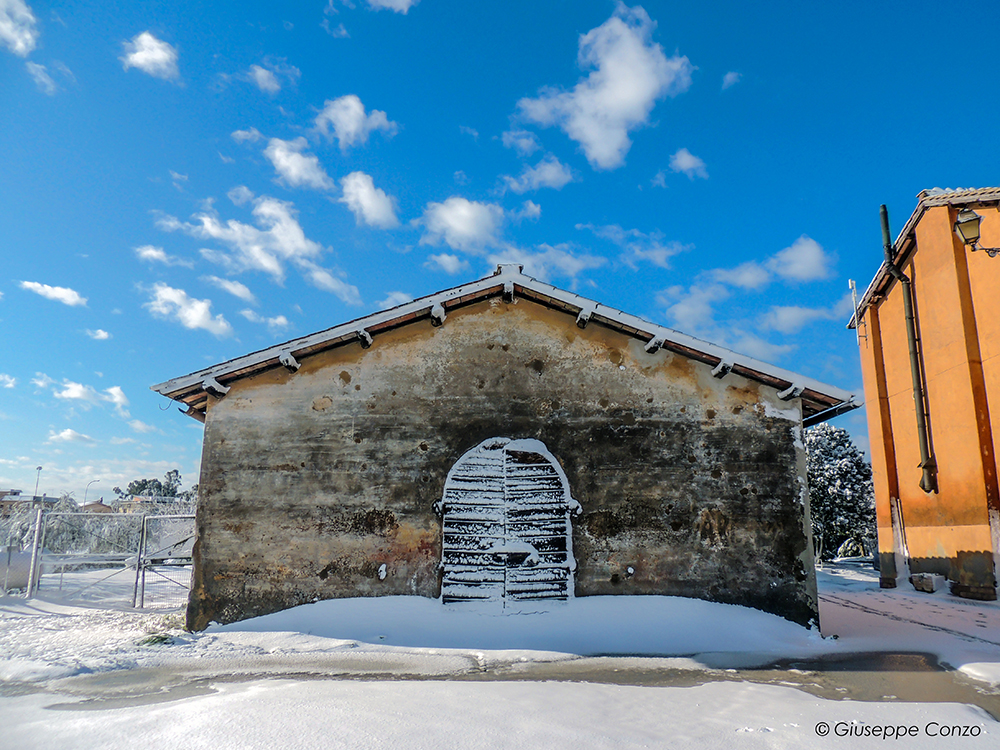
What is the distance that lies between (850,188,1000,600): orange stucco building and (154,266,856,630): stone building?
689cm

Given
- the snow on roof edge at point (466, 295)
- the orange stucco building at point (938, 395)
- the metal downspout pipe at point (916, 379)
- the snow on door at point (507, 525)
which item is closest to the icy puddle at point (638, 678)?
the snow on door at point (507, 525)

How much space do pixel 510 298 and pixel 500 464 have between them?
2.98 meters

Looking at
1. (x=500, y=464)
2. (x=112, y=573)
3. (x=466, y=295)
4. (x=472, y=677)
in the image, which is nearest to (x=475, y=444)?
(x=500, y=464)

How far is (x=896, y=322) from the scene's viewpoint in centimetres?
1794

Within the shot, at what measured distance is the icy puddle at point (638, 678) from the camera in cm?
579

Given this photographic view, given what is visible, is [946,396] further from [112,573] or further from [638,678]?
[112,573]

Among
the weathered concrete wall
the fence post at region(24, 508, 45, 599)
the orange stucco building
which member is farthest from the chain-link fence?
the orange stucco building

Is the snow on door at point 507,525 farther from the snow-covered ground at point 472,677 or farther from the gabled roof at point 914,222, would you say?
the gabled roof at point 914,222

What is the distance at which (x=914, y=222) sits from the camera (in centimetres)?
1652

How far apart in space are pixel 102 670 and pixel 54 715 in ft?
7.63

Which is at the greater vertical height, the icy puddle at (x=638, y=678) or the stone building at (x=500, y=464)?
the stone building at (x=500, y=464)

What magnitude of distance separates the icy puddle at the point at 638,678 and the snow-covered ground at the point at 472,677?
0.16ft

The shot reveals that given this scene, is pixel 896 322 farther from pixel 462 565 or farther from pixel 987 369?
pixel 462 565

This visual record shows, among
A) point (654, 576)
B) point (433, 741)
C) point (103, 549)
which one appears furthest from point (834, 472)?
point (103, 549)
